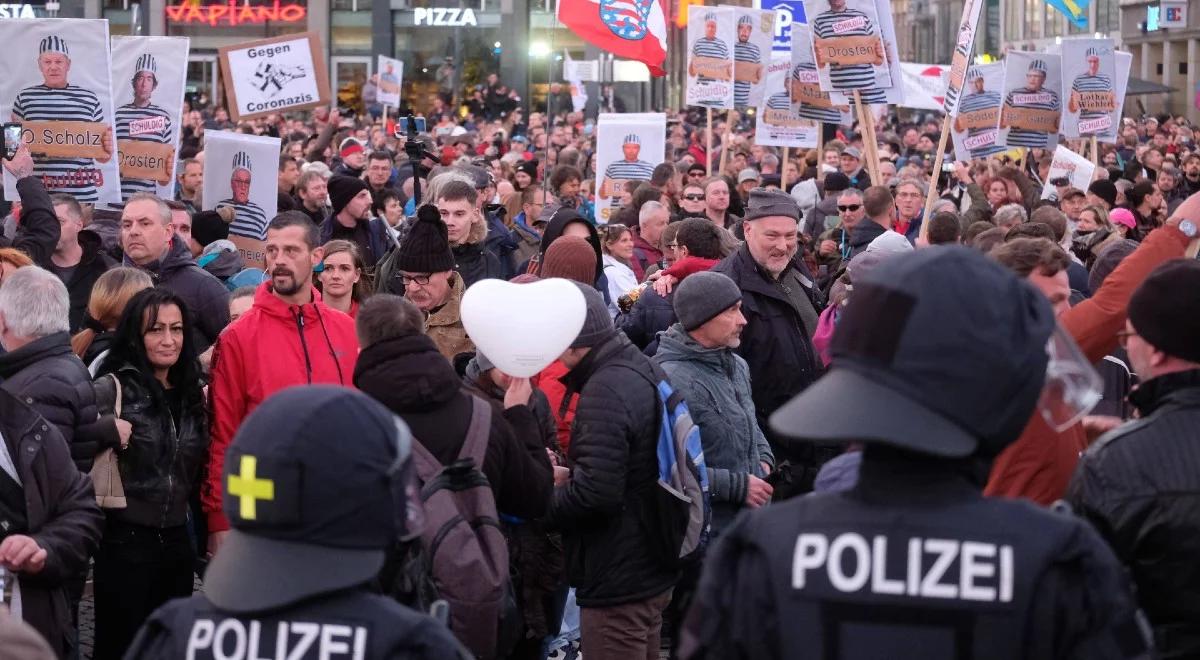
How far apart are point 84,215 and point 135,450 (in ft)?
13.2

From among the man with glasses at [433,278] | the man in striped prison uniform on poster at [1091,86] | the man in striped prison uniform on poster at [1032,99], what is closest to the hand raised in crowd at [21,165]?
the man with glasses at [433,278]

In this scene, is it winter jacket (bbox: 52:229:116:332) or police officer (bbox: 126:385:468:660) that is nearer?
police officer (bbox: 126:385:468:660)

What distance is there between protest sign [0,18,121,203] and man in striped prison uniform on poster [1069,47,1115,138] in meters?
10.2

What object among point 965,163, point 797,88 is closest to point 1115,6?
point 965,163

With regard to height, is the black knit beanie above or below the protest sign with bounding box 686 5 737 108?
below

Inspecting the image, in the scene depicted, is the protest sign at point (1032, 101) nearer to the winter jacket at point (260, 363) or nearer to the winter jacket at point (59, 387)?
the winter jacket at point (260, 363)

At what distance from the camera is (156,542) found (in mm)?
5871

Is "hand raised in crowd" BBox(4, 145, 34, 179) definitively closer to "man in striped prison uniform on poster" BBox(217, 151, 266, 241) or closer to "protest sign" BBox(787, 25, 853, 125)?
"man in striped prison uniform on poster" BBox(217, 151, 266, 241)

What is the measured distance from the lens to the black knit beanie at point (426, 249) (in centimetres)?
677

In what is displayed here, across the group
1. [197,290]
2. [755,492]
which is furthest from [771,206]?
[197,290]

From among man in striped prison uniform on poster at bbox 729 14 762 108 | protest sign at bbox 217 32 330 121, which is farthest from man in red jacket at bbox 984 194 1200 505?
man in striped prison uniform on poster at bbox 729 14 762 108

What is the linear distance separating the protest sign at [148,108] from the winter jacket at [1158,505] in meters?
8.29

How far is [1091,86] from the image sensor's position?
16734 millimetres

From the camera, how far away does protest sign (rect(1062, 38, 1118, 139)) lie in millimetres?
16641
